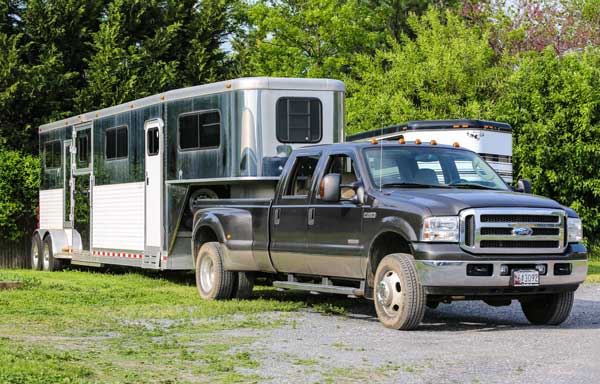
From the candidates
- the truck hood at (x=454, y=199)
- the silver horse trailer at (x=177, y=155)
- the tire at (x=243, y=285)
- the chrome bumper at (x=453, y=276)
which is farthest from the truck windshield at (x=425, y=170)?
the silver horse trailer at (x=177, y=155)

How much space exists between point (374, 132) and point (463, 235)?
39.8ft

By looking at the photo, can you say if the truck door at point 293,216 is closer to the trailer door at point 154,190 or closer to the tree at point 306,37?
the trailer door at point 154,190

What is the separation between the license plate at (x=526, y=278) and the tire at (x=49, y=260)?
1435 cm

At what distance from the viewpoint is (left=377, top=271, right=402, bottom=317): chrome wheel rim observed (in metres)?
11.0

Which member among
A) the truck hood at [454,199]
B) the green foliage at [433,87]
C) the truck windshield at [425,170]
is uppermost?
the green foliage at [433,87]

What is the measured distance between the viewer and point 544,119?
29.0m

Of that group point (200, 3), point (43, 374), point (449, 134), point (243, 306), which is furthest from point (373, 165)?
point (200, 3)

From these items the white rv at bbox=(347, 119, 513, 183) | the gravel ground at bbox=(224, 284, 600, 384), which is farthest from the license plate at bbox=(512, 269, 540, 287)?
the white rv at bbox=(347, 119, 513, 183)

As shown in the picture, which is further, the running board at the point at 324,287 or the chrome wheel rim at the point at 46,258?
the chrome wheel rim at the point at 46,258

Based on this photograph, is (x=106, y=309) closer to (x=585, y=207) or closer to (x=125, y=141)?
(x=125, y=141)

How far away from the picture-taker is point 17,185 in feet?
93.8

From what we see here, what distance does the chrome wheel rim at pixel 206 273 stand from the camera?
14.5 metres

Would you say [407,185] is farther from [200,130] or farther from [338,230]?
[200,130]

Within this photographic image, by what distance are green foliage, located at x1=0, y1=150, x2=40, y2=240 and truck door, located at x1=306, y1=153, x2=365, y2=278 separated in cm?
1730
